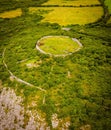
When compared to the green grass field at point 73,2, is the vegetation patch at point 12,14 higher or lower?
lower

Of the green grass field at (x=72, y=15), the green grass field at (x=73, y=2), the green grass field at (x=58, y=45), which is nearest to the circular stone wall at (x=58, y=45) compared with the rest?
the green grass field at (x=58, y=45)

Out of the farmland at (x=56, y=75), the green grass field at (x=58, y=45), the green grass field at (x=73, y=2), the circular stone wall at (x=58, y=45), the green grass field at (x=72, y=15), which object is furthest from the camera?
the green grass field at (x=73, y=2)

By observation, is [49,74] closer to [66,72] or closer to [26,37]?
[66,72]

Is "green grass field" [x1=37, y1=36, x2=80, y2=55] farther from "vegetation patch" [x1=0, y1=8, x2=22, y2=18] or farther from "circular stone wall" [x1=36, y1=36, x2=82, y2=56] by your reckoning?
"vegetation patch" [x1=0, y1=8, x2=22, y2=18]

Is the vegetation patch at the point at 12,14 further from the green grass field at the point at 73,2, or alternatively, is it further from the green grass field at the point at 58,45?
the green grass field at the point at 58,45

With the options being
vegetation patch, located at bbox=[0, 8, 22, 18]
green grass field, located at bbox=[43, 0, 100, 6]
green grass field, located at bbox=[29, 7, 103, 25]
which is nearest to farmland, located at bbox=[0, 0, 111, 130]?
green grass field, located at bbox=[29, 7, 103, 25]

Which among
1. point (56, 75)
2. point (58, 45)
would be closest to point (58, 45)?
point (58, 45)

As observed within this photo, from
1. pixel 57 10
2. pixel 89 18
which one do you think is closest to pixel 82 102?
pixel 89 18
